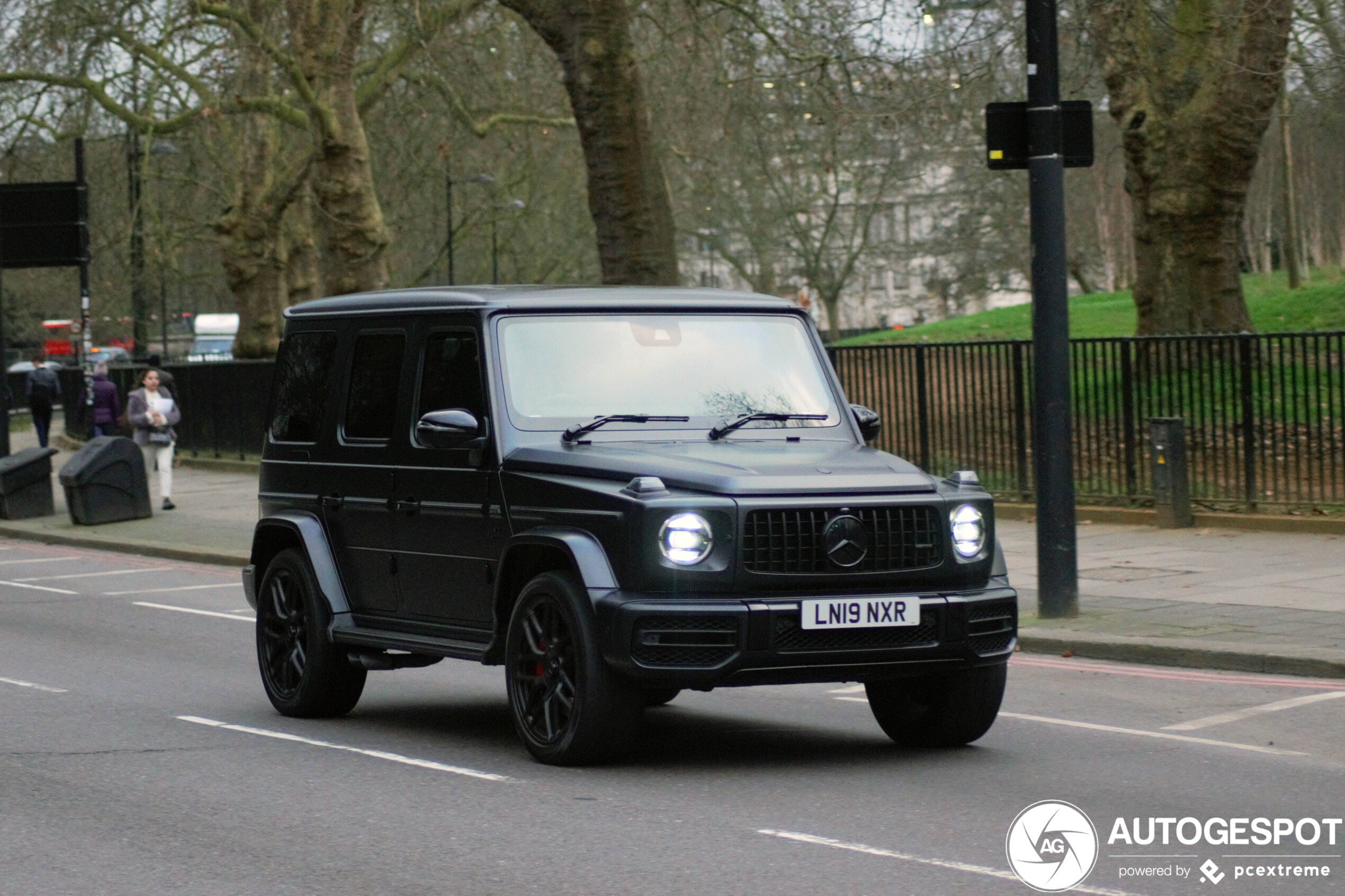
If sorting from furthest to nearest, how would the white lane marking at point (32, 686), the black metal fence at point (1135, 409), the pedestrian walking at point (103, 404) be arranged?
1. the pedestrian walking at point (103, 404)
2. the black metal fence at point (1135, 409)
3. the white lane marking at point (32, 686)

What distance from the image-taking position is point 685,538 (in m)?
7.24

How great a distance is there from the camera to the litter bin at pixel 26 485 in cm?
2425

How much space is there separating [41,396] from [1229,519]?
25558 millimetres

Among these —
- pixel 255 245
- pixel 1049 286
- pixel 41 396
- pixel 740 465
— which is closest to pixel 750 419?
pixel 740 465

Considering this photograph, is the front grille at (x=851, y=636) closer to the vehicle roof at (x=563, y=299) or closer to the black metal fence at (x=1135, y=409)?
the vehicle roof at (x=563, y=299)

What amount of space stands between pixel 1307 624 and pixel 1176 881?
619 centimetres

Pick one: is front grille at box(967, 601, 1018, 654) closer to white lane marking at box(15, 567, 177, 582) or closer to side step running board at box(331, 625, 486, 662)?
side step running board at box(331, 625, 486, 662)

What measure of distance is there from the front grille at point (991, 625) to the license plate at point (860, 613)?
0.26m

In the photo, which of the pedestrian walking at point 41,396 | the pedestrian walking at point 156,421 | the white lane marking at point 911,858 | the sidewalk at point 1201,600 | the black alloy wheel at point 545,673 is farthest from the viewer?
the pedestrian walking at point 41,396

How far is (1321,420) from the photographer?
16453mm

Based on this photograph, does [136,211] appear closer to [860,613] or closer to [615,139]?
[615,139]

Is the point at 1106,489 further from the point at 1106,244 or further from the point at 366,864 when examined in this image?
the point at 1106,244

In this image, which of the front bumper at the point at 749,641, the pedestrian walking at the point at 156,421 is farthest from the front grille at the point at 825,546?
the pedestrian walking at the point at 156,421

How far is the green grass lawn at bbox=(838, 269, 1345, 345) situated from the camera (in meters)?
27.2
